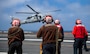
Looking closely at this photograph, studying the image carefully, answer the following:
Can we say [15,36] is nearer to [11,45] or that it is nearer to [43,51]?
[11,45]

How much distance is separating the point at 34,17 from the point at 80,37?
5395cm

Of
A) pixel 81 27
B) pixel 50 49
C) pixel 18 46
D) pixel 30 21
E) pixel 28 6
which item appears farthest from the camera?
pixel 28 6

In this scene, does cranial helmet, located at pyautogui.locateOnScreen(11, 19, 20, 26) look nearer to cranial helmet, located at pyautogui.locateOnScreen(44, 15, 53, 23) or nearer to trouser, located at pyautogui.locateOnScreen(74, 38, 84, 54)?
cranial helmet, located at pyautogui.locateOnScreen(44, 15, 53, 23)

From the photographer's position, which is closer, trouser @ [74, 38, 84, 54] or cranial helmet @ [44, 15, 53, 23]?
cranial helmet @ [44, 15, 53, 23]

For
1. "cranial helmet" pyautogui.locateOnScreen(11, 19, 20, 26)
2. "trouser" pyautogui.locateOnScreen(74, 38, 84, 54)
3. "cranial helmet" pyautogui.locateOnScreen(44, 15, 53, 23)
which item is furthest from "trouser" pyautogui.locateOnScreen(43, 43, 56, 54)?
"trouser" pyautogui.locateOnScreen(74, 38, 84, 54)

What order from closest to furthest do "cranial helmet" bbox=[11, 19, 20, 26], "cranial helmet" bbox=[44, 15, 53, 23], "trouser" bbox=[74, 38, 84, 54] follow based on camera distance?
"cranial helmet" bbox=[44, 15, 53, 23]
"cranial helmet" bbox=[11, 19, 20, 26]
"trouser" bbox=[74, 38, 84, 54]

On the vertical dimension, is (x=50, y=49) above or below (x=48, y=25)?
below

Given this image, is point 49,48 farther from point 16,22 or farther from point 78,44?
point 78,44

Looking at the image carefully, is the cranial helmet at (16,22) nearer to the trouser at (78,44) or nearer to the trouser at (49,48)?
the trouser at (49,48)

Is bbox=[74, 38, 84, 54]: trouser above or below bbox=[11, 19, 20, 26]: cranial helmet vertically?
below

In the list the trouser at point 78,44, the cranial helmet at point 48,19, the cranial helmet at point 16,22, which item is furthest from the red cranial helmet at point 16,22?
the trouser at point 78,44

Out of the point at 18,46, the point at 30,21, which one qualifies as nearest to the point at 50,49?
the point at 18,46

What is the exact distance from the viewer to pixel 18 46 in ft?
29.9

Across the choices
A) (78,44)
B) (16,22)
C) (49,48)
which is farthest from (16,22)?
(78,44)
